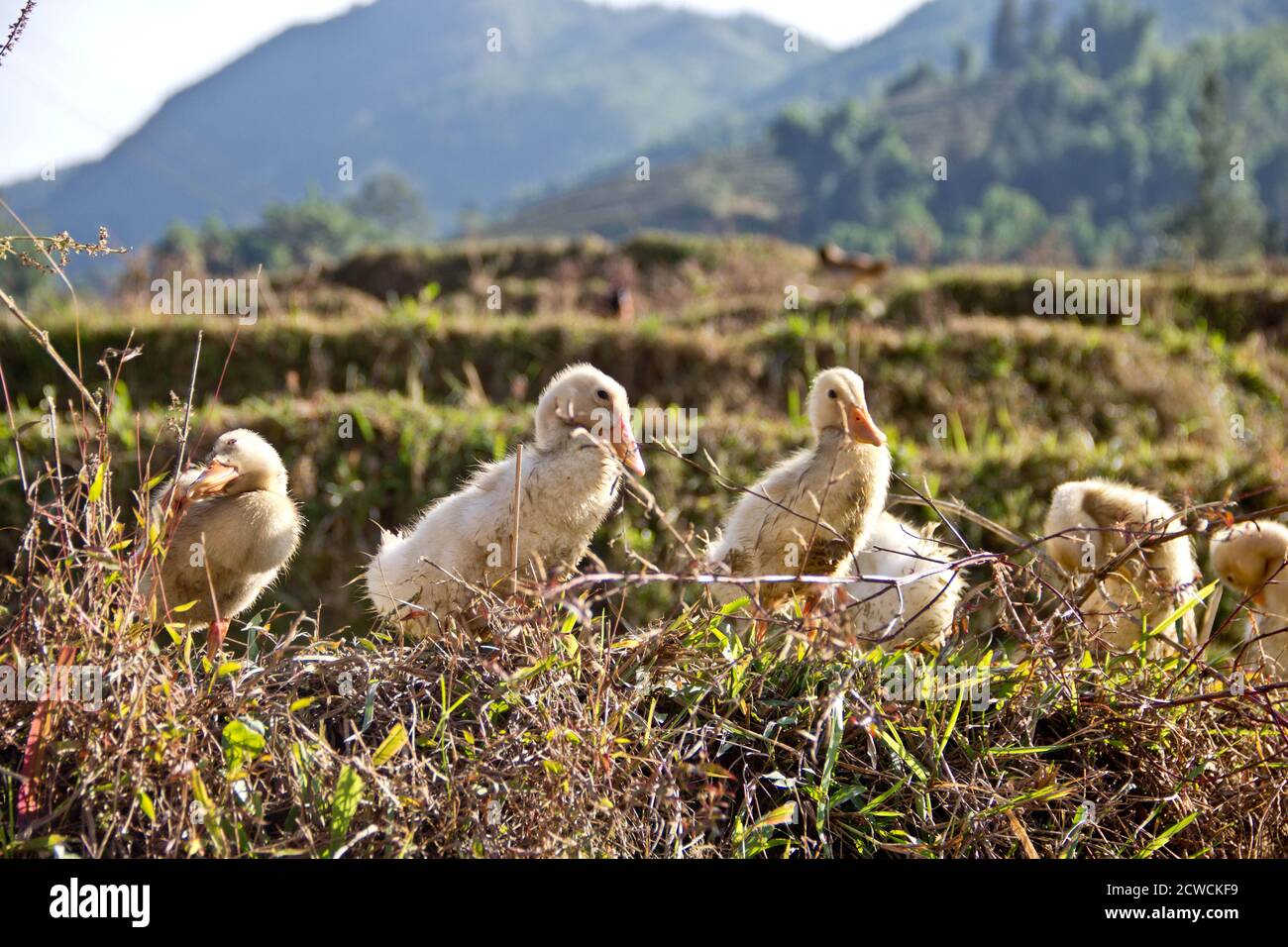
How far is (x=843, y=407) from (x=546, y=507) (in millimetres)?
1063

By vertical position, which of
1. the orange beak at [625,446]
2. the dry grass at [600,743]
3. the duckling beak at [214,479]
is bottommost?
the dry grass at [600,743]

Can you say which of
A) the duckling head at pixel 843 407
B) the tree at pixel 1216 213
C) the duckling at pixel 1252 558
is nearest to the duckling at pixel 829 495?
the duckling head at pixel 843 407

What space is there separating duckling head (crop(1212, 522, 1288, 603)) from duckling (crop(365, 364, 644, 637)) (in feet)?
7.14

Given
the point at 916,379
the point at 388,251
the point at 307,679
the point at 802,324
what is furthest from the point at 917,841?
the point at 388,251

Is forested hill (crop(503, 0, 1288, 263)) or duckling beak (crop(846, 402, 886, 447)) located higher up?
forested hill (crop(503, 0, 1288, 263))

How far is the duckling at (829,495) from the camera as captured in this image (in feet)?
12.2

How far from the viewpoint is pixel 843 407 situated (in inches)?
149

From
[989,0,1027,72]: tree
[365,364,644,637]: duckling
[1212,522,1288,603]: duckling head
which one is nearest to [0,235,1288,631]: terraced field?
[365,364,644,637]: duckling

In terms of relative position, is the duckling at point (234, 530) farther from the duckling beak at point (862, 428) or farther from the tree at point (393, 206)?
the tree at point (393, 206)

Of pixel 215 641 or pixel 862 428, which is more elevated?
pixel 862 428

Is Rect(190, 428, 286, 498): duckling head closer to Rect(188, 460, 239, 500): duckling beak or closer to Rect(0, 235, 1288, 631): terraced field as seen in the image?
Rect(188, 460, 239, 500): duckling beak

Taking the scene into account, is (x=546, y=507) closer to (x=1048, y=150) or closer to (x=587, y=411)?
(x=587, y=411)

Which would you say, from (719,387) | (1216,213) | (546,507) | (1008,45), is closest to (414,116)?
(1008,45)

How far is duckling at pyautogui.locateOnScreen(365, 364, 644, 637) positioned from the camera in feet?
11.6
